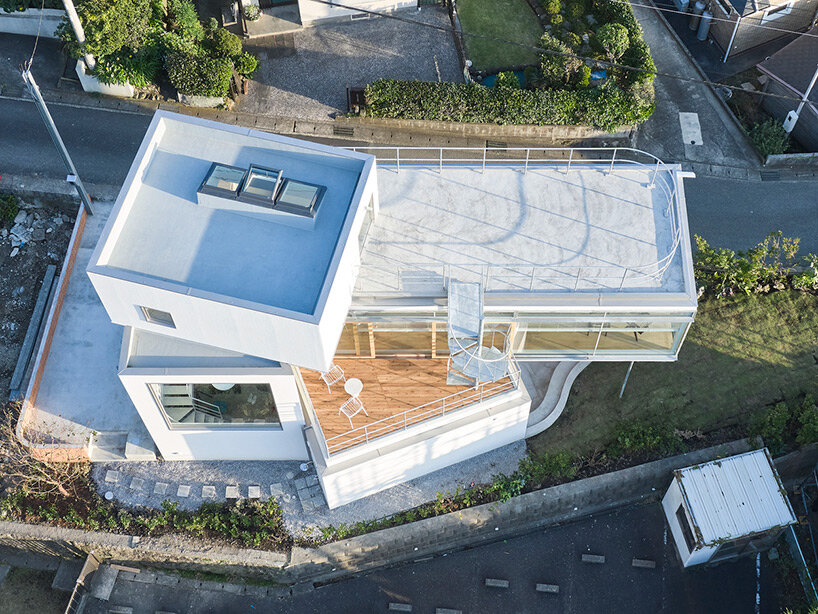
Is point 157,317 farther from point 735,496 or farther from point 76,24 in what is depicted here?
point 735,496

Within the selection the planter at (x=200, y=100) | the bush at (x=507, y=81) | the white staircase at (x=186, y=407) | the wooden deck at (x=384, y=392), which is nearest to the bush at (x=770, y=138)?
the bush at (x=507, y=81)

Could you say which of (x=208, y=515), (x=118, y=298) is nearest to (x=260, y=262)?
(x=118, y=298)

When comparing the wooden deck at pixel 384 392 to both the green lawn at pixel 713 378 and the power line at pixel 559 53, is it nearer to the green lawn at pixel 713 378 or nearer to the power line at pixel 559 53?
the green lawn at pixel 713 378

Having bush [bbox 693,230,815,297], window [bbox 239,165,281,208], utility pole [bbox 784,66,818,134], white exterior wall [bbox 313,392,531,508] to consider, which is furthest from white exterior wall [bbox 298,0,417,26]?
white exterior wall [bbox 313,392,531,508]

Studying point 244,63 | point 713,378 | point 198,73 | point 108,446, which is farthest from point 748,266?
point 108,446

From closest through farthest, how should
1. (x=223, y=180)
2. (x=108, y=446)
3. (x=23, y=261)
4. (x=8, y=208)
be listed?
(x=223, y=180)
(x=108, y=446)
(x=23, y=261)
(x=8, y=208)

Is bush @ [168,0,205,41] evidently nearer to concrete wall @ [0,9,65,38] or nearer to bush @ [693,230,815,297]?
concrete wall @ [0,9,65,38]
